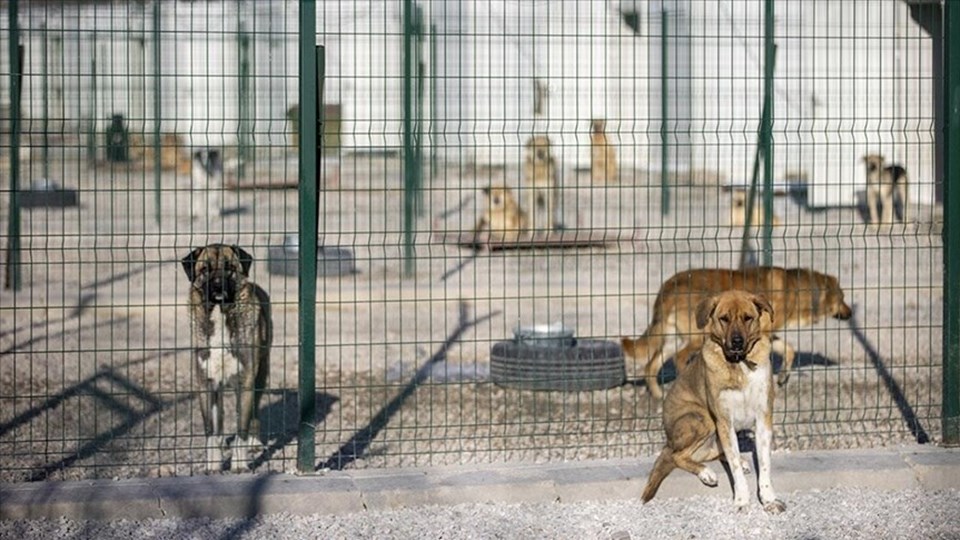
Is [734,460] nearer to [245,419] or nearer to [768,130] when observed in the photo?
[768,130]

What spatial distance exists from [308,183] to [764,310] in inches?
87.1

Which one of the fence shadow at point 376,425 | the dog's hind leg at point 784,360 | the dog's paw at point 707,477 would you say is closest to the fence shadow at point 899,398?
the dog's hind leg at point 784,360

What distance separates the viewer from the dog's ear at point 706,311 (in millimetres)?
6816

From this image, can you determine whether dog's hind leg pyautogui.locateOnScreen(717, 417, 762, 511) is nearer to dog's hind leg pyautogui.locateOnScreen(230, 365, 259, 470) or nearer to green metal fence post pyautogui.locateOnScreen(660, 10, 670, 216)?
green metal fence post pyautogui.locateOnScreen(660, 10, 670, 216)

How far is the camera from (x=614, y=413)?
9.04 m

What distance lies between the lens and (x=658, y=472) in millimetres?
6723

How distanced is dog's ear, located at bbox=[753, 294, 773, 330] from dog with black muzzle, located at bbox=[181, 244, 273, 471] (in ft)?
8.45

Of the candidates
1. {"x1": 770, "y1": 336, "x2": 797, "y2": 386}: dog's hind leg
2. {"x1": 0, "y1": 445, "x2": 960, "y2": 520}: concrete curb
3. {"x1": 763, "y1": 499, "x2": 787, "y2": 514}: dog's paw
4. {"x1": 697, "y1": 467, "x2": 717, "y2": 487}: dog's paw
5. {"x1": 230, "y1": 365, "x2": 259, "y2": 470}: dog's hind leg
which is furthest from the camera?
{"x1": 770, "y1": 336, "x2": 797, "y2": 386}: dog's hind leg

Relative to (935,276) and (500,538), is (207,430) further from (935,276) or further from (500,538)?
(935,276)

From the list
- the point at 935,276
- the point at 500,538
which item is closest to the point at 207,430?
the point at 500,538

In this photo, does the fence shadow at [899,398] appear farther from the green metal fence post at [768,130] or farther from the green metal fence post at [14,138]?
the green metal fence post at [14,138]

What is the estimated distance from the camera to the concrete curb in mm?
6371

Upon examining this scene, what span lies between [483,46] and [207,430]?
31.1 ft

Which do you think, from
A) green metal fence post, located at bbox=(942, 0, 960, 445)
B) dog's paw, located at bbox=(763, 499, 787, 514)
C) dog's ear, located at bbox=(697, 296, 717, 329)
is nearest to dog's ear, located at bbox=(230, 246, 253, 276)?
dog's ear, located at bbox=(697, 296, 717, 329)
